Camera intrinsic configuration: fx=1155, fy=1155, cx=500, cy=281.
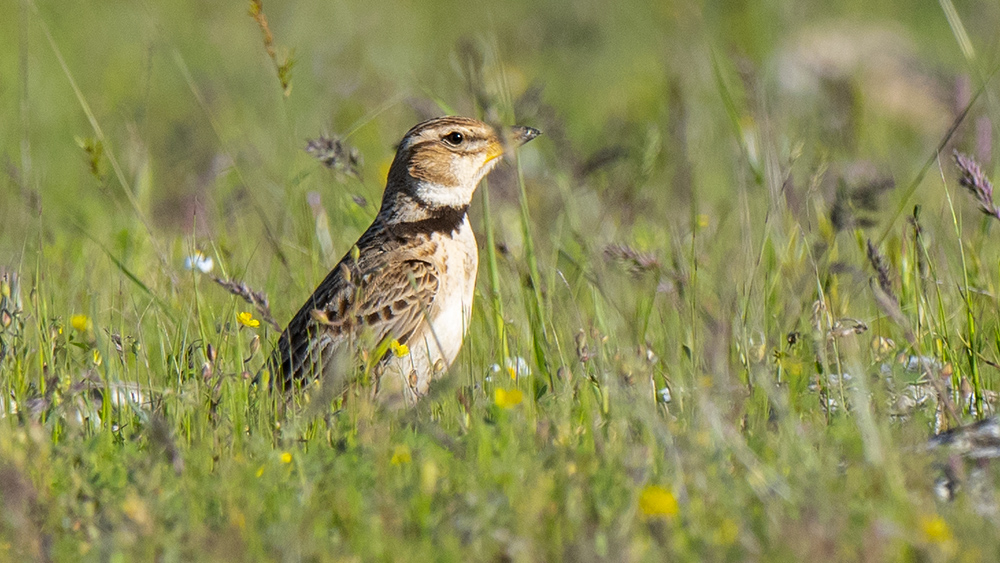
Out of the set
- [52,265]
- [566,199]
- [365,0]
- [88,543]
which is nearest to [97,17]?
[365,0]

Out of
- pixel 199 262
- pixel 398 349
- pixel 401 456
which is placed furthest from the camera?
pixel 199 262

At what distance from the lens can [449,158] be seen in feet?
19.0

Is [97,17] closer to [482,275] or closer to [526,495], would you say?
[482,275]

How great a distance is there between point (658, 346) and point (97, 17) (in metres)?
14.5

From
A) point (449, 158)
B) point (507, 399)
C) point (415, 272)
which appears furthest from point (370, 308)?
point (507, 399)

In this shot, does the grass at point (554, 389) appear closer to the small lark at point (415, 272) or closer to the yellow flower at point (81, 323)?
the yellow flower at point (81, 323)

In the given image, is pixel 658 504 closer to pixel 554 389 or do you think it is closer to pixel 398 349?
pixel 554 389

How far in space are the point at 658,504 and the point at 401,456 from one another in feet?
2.98

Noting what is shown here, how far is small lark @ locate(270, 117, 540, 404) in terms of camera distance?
5.20 m

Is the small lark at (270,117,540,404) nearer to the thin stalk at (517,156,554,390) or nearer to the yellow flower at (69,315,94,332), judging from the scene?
the thin stalk at (517,156,554,390)

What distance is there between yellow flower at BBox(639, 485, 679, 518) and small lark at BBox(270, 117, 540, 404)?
6.73 ft

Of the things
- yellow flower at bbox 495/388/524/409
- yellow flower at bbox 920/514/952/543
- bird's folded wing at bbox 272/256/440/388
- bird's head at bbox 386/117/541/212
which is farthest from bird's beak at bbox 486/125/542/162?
yellow flower at bbox 920/514/952/543

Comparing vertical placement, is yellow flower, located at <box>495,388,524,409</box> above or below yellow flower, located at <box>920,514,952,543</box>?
above

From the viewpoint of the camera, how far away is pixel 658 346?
5.10 metres
